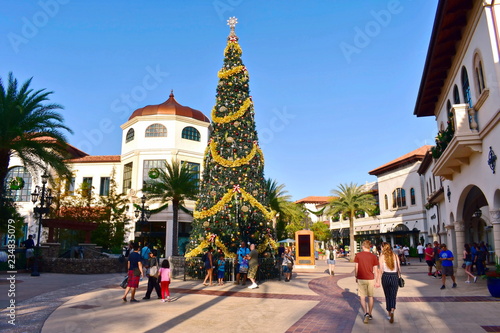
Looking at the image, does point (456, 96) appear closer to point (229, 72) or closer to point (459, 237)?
point (459, 237)

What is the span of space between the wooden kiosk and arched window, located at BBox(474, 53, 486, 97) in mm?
15621

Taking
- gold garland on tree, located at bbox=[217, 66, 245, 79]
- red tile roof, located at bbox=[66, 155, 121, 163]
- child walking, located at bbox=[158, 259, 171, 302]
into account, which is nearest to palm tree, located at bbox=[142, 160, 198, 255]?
gold garland on tree, located at bbox=[217, 66, 245, 79]

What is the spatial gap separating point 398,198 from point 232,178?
36161 millimetres

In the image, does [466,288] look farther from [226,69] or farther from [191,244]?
[226,69]

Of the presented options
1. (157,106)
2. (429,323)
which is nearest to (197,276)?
(429,323)

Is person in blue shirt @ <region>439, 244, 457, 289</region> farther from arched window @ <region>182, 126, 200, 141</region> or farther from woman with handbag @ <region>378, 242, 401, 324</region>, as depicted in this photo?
arched window @ <region>182, 126, 200, 141</region>

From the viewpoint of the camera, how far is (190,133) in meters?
41.4

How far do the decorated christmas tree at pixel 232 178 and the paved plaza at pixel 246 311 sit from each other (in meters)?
3.10

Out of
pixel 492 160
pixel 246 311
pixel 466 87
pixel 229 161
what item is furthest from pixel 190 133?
pixel 246 311

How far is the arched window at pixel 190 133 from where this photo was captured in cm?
4091

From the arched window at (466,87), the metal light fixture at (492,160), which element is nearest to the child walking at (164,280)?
the metal light fixture at (492,160)

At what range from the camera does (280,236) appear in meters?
44.7

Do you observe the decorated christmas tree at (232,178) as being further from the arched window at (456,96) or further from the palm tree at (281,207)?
the palm tree at (281,207)

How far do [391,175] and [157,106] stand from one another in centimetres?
2925
